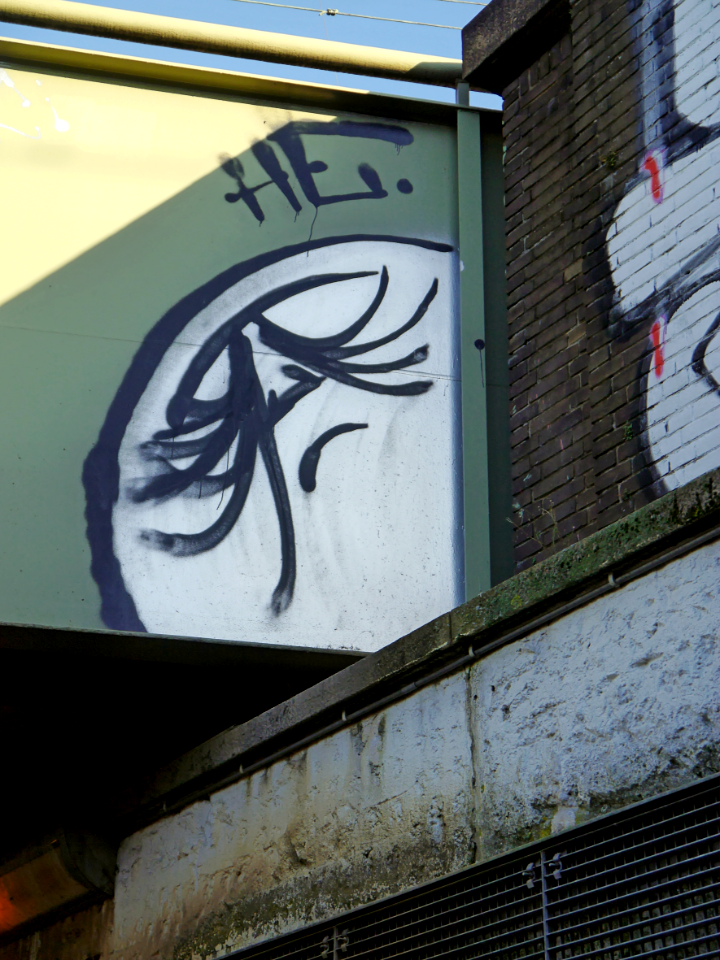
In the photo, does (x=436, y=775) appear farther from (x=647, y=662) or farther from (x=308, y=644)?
(x=308, y=644)

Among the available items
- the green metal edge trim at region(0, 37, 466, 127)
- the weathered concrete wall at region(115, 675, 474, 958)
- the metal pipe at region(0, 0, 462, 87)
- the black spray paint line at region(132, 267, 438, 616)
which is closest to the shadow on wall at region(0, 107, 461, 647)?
the black spray paint line at region(132, 267, 438, 616)

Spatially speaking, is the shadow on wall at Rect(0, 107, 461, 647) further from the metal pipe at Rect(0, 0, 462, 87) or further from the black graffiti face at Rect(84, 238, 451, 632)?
the metal pipe at Rect(0, 0, 462, 87)

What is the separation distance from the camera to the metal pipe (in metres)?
6.84

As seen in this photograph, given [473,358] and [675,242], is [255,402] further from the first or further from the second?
[675,242]

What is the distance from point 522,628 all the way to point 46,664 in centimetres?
306

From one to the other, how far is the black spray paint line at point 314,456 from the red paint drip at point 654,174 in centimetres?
194

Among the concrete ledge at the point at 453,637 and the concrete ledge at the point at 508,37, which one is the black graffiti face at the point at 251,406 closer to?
the concrete ledge at the point at 453,637

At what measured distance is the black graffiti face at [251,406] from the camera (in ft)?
19.9

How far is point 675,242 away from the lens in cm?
556

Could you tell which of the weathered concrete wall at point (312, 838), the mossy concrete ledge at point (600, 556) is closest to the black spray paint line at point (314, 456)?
the weathered concrete wall at point (312, 838)

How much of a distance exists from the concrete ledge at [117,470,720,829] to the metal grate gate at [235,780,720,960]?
723mm

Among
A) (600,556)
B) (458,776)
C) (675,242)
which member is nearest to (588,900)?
(458,776)

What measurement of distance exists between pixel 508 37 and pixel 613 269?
179cm

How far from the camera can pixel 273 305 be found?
21.9 ft
